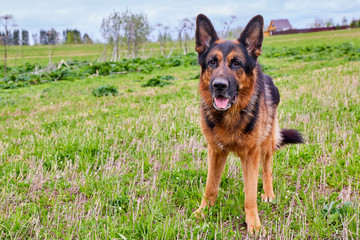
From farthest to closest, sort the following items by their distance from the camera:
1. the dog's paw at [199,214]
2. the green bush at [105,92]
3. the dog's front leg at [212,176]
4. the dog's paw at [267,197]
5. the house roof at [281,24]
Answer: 1. the house roof at [281,24]
2. the green bush at [105,92]
3. the dog's paw at [267,197]
4. the dog's front leg at [212,176]
5. the dog's paw at [199,214]

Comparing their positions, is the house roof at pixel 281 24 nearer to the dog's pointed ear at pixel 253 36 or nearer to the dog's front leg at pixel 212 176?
the dog's pointed ear at pixel 253 36

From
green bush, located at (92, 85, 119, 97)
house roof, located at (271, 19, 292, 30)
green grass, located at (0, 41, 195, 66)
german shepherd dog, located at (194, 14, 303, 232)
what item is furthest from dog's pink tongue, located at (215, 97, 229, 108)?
house roof, located at (271, 19, 292, 30)

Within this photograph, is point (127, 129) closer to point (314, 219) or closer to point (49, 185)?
point (49, 185)

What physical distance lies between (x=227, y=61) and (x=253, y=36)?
51 centimetres

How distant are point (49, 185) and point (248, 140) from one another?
2.54 meters

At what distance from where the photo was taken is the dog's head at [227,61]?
302 centimetres

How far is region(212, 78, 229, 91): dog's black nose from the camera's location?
9.50 ft

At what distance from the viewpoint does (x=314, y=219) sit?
2836 millimetres

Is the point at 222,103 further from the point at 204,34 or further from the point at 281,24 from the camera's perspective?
the point at 281,24

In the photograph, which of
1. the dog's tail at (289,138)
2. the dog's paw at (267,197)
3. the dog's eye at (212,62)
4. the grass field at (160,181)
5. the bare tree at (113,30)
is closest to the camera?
the grass field at (160,181)

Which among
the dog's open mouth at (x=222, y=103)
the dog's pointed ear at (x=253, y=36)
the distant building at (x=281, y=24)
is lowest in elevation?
the dog's open mouth at (x=222, y=103)

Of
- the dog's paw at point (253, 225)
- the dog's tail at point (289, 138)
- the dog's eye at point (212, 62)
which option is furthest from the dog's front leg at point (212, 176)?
the dog's tail at point (289, 138)

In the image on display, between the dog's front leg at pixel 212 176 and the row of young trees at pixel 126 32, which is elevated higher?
the row of young trees at pixel 126 32

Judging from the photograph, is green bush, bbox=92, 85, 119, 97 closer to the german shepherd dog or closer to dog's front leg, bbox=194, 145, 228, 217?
the german shepherd dog
